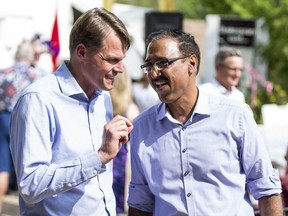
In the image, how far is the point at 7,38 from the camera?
14.2m

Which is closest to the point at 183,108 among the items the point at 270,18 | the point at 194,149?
the point at 194,149

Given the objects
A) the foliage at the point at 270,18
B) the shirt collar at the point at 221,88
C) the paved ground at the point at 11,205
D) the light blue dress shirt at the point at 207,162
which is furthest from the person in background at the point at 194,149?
the foliage at the point at 270,18

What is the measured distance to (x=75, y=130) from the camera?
3.58 meters

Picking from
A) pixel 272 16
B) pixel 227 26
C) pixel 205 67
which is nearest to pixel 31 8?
pixel 227 26

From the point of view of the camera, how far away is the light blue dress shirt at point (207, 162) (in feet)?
12.4

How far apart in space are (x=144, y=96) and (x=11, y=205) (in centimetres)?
216

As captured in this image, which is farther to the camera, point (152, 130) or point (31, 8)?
point (31, 8)

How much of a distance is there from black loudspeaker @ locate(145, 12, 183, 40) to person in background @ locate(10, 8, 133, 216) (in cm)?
838

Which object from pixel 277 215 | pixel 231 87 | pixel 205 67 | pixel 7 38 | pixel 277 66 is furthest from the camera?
pixel 277 66

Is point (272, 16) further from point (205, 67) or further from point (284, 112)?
point (284, 112)

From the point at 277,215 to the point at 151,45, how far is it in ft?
3.09

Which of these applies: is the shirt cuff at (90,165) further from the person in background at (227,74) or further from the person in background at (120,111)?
the person in background at (227,74)

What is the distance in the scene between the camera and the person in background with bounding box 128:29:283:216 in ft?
12.4

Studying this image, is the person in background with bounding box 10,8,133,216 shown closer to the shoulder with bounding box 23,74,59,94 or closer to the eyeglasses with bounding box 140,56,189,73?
the shoulder with bounding box 23,74,59,94
